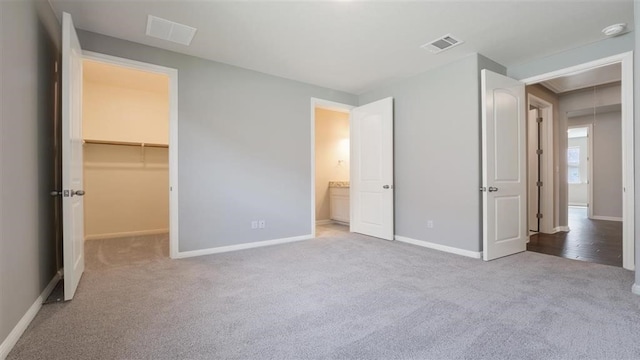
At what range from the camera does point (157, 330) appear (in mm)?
1789

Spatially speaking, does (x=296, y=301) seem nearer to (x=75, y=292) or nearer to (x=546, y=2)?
(x=75, y=292)

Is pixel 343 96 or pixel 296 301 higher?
pixel 343 96

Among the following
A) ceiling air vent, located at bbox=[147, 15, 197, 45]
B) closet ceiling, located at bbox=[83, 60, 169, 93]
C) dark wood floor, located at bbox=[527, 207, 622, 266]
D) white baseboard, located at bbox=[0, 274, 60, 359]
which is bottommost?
dark wood floor, located at bbox=[527, 207, 622, 266]

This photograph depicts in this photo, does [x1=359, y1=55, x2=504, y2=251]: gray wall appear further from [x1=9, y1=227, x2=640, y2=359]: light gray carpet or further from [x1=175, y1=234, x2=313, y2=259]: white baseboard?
[x1=175, y1=234, x2=313, y2=259]: white baseboard

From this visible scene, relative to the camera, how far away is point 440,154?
12.8 feet

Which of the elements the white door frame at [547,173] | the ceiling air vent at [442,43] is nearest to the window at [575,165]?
the white door frame at [547,173]

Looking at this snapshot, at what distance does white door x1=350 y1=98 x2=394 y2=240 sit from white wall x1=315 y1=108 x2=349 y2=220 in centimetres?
129

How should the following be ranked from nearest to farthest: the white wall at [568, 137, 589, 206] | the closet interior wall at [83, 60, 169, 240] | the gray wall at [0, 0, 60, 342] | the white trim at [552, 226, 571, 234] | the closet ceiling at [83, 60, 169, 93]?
the gray wall at [0, 0, 60, 342]
the closet ceiling at [83, 60, 169, 93]
the closet interior wall at [83, 60, 169, 240]
the white trim at [552, 226, 571, 234]
the white wall at [568, 137, 589, 206]

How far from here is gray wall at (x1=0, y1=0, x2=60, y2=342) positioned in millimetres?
1642

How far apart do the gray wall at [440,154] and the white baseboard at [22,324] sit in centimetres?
407

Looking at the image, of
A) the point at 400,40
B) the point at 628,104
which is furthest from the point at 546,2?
the point at 628,104

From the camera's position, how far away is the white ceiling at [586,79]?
13.1 ft

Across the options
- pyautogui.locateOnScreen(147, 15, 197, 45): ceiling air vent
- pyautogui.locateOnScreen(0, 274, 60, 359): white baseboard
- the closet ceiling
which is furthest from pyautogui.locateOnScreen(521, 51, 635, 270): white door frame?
the closet ceiling

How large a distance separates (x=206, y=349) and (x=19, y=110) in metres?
1.95
